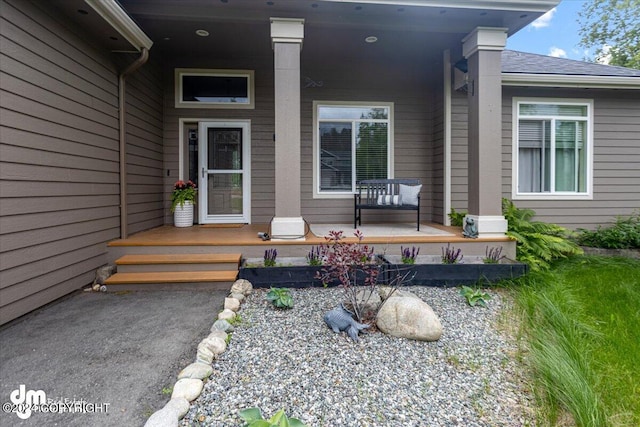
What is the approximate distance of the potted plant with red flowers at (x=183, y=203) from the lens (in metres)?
5.32

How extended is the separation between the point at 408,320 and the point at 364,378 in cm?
64

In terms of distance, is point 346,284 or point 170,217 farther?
point 170,217

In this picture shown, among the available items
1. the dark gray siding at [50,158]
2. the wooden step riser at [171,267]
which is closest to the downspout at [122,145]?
the dark gray siding at [50,158]

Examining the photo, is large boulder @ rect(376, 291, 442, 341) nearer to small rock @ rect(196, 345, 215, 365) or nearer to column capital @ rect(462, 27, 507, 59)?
small rock @ rect(196, 345, 215, 365)

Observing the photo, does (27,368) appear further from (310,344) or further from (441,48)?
(441,48)

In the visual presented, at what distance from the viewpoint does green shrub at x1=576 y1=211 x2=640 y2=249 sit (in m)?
5.19

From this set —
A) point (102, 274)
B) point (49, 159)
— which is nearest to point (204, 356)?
point (102, 274)

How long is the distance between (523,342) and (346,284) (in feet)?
4.17

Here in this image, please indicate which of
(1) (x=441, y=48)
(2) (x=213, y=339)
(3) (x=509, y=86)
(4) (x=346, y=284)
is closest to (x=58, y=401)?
(2) (x=213, y=339)

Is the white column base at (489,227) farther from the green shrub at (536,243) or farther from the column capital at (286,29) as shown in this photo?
the column capital at (286,29)

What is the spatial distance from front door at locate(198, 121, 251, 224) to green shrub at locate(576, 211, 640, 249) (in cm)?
576

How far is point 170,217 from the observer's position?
5.63 metres

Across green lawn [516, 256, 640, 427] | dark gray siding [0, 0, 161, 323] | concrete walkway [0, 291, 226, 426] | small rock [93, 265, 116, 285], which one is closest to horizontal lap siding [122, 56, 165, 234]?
dark gray siding [0, 0, 161, 323]

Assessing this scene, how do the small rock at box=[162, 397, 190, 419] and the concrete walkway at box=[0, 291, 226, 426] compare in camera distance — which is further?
the concrete walkway at box=[0, 291, 226, 426]
